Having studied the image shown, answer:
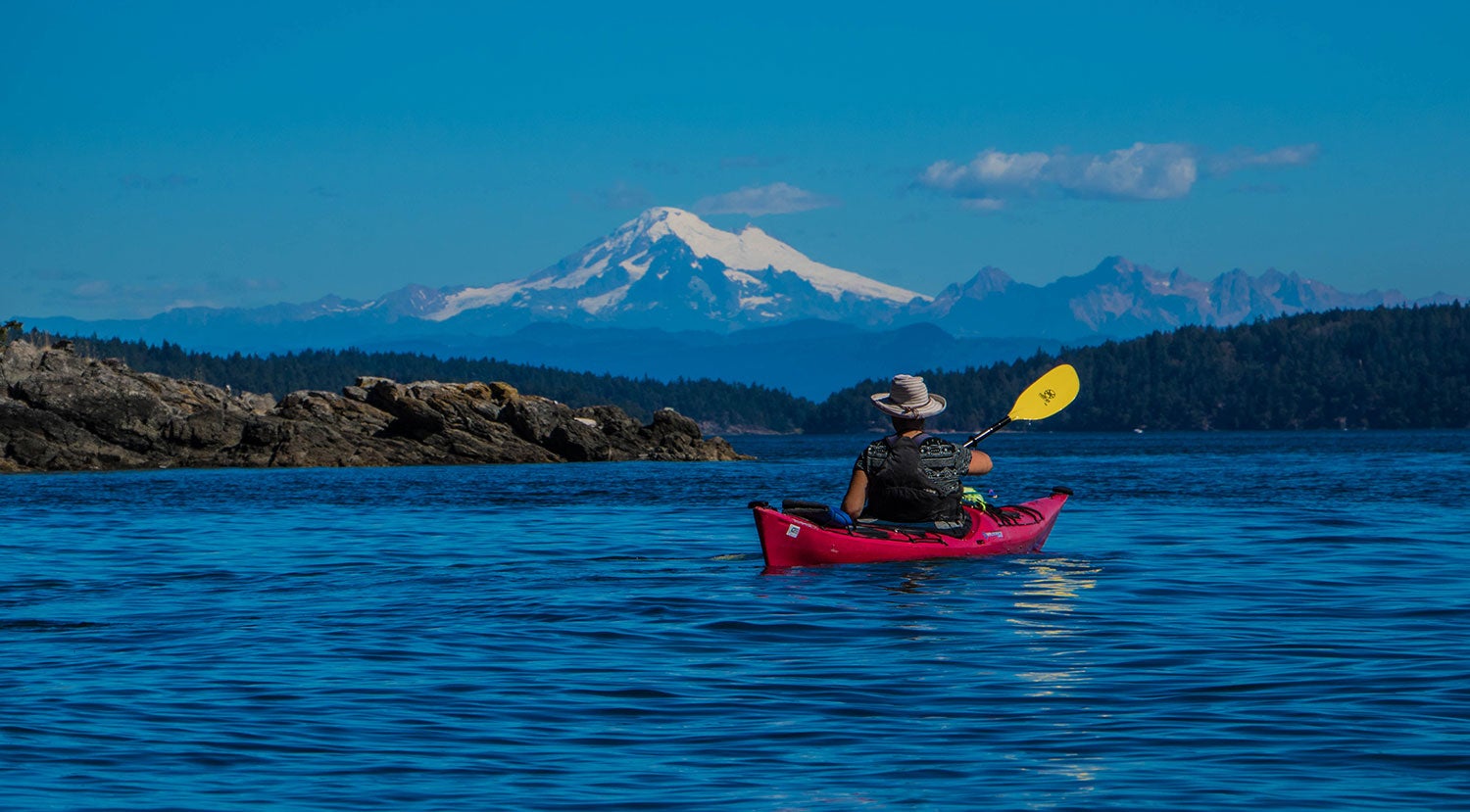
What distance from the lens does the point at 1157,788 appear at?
888 cm

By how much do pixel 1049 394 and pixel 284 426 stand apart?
57.2 metres

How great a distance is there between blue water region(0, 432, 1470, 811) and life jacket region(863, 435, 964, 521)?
676mm

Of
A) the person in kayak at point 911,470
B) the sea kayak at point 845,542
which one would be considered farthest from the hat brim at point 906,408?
the sea kayak at point 845,542

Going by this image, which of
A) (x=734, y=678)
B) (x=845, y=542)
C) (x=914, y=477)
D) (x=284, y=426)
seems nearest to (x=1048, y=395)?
(x=914, y=477)

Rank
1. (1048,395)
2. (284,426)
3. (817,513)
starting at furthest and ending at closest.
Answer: (284,426), (1048,395), (817,513)

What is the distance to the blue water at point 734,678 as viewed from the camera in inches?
362

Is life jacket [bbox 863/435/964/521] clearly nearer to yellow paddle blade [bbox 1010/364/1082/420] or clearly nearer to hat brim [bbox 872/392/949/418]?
hat brim [bbox 872/392/949/418]

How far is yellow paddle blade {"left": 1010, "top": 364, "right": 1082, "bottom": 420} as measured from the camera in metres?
26.8

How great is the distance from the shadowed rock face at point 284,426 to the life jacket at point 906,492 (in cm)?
5816

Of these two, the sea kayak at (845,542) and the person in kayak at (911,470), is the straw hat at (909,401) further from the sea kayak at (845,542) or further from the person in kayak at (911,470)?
the sea kayak at (845,542)

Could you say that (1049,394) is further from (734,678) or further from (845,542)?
(734,678)

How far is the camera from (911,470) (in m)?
20.3

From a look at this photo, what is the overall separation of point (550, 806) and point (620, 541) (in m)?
20.6

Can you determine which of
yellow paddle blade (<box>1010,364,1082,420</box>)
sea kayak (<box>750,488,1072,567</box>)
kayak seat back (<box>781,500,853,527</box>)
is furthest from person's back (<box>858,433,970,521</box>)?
yellow paddle blade (<box>1010,364,1082,420</box>)
